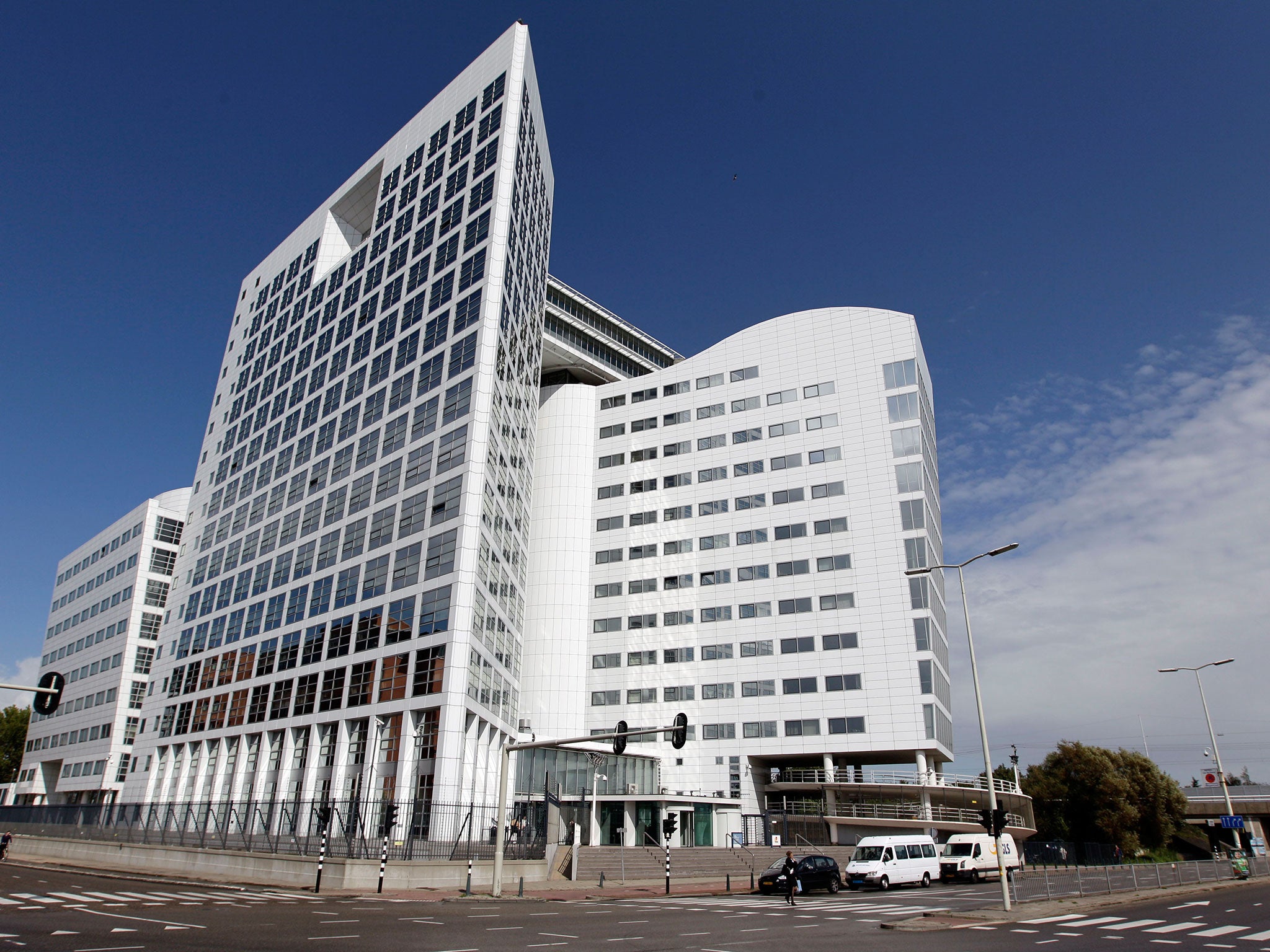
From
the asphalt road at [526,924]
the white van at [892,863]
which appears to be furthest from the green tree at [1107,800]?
the asphalt road at [526,924]

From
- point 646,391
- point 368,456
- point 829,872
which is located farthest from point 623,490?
point 829,872

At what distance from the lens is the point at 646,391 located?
86688 millimetres

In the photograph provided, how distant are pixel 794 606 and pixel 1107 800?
3754 cm

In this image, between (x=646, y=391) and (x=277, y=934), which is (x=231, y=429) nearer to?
(x=646, y=391)

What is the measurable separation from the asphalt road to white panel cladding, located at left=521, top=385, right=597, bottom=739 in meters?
43.1

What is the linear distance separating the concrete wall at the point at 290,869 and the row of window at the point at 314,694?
1589 centimetres

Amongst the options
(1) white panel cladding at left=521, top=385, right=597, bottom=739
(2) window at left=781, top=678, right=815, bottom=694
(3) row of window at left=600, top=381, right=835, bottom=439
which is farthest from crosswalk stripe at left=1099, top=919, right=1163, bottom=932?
(3) row of window at left=600, top=381, right=835, bottom=439

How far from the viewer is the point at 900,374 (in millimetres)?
74500

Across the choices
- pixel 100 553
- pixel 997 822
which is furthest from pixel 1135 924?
pixel 100 553

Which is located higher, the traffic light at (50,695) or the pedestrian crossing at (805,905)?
the traffic light at (50,695)

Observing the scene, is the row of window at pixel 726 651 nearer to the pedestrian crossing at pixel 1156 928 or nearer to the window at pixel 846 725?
the window at pixel 846 725

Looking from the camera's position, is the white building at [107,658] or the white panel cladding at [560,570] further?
the white building at [107,658]

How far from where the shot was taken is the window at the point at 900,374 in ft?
243

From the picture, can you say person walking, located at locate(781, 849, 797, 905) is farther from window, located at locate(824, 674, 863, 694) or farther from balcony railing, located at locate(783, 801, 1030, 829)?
window, located at locate(824, 674, 863, 694)
